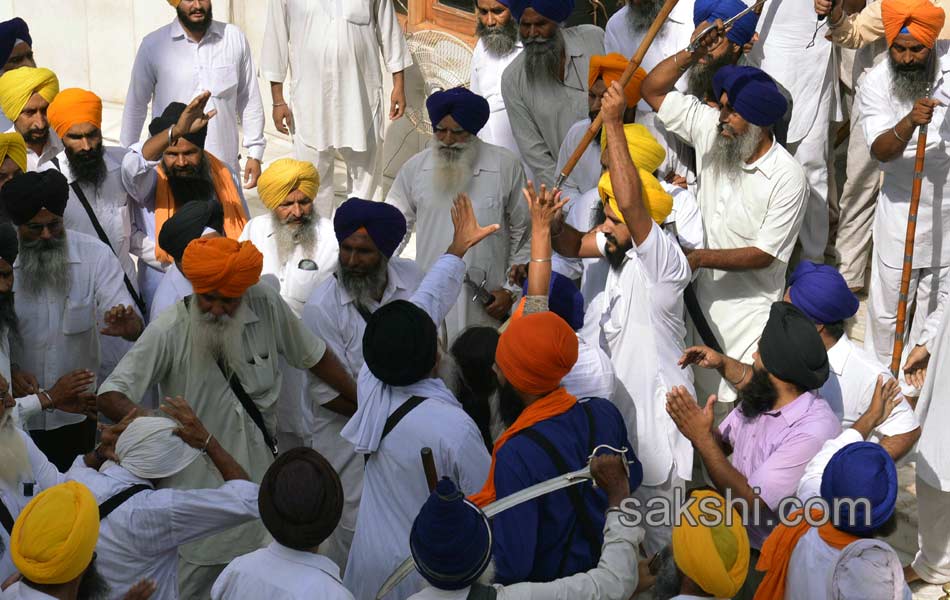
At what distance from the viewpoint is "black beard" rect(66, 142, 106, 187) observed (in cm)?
618

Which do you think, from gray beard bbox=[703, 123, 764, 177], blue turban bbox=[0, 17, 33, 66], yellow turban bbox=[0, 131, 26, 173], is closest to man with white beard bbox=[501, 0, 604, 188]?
gray beard bbox=[703, 123, 764, 177]

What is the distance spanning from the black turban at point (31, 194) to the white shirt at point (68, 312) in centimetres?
17

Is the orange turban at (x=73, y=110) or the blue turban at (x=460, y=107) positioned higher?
the blue turban at (x=460, y=107)

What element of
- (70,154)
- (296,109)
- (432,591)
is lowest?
(296,109)

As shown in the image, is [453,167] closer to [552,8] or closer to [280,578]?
[552,8]

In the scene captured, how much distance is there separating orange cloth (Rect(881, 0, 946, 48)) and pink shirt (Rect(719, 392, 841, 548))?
281 cm

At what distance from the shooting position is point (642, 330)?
5.04 meters

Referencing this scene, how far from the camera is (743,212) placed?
5816 millimetres

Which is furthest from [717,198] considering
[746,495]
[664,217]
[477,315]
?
[746,495]

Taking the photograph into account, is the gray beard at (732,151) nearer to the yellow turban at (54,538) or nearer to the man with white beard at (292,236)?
the man with white beard at (292,236)

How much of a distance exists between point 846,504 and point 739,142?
2.71m

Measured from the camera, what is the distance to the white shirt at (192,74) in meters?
7.75

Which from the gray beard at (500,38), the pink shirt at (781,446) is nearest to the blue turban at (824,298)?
the pink shirt at (781,446)

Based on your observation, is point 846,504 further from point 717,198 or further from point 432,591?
point 717,198
